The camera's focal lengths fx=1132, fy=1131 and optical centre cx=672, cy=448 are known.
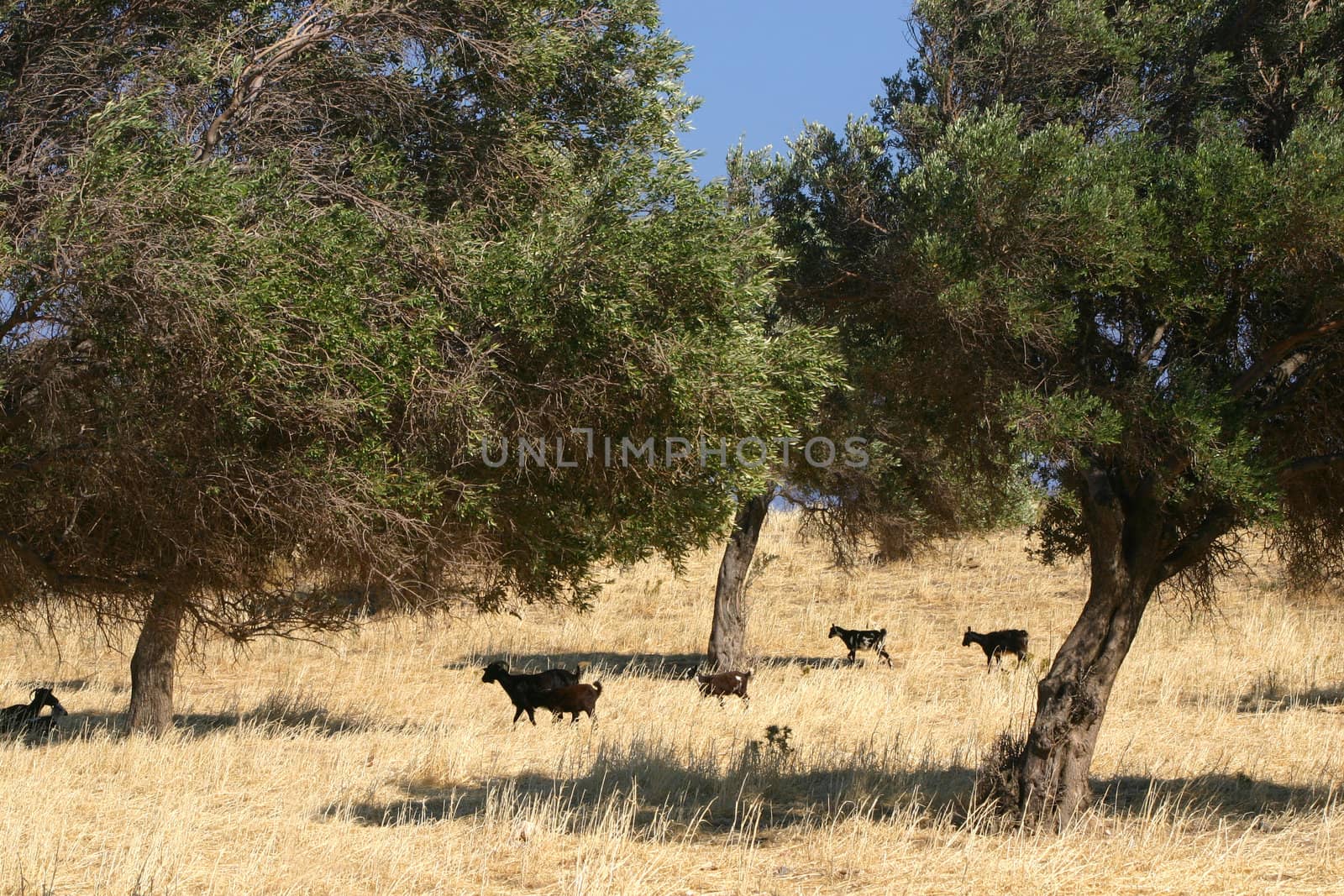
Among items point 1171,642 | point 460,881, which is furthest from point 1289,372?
point 1171,642

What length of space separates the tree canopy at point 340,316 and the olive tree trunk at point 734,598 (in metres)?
8.13

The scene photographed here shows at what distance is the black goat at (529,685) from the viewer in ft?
51.0

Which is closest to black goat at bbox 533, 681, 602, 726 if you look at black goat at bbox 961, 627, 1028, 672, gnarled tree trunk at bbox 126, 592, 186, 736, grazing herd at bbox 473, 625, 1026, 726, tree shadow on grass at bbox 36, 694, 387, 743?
grazing herd at bbox 473, 625, 1026, 726

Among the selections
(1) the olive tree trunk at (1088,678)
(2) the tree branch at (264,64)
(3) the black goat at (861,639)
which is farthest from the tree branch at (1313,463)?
(3) the black goat at (861,639)

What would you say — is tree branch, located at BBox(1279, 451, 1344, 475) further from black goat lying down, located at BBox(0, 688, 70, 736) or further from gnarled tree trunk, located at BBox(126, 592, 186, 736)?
black goat lying down, located at BBox(0, 688, 70, 736)

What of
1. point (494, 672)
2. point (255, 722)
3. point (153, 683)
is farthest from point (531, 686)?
point (153, 683)

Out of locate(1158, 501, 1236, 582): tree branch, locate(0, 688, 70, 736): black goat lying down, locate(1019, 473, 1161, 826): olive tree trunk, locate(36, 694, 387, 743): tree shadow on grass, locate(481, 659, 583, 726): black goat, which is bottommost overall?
locate(36, 694, 387, 743): tree shadow on grass

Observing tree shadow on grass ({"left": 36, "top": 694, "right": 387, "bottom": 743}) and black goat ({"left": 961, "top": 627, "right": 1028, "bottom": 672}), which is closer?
tree shadow on grass ({"left": 36, "top": 694, "right": 387, "bottom": 743})

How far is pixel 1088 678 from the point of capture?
9.17 meters

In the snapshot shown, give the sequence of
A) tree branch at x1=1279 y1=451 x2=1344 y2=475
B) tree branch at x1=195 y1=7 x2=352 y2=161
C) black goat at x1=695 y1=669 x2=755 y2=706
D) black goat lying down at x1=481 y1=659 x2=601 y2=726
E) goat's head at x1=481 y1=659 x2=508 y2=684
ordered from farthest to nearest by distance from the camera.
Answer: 1. goat's head at x1=481 y1=659 x2=508 y2=684
2. black goat at x1=695 y1=669 x2=755 y2=706
3. black goat lying down at x1=481 y1=659 x2=601 y2=726
4. tree branch at x1=195 y1=7 x2=352 y2=161
5. tree branch at x1=1279 y1=451 x2=1344 y2=475

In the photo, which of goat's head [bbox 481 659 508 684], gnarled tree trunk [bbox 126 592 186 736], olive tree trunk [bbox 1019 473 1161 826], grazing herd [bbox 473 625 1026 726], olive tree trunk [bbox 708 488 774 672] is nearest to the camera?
olive tree trunk [bbox 1019 473 1161 826]

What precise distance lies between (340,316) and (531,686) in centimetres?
744

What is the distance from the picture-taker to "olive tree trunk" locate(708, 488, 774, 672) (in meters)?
21.5

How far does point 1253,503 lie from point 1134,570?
4.42 ft
